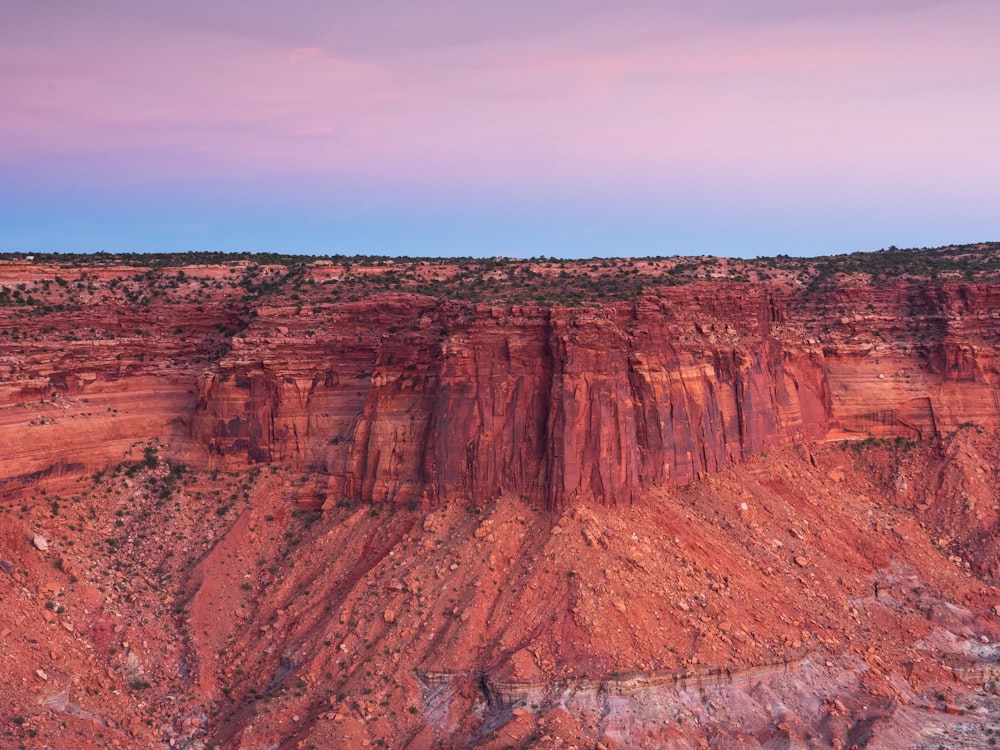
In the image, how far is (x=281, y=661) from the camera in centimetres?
4016

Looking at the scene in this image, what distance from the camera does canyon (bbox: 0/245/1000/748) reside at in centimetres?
3703

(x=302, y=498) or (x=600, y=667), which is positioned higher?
(x=302, y=498)

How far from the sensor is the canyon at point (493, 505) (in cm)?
3703

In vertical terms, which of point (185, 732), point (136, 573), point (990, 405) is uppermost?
point (990, 405)

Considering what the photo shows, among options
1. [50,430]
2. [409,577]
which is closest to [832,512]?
[409,577]

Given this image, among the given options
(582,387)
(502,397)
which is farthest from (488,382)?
(582,387)

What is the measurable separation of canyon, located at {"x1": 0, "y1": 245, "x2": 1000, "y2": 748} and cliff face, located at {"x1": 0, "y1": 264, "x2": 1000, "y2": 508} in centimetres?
17

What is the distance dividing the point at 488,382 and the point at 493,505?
572 centimetres

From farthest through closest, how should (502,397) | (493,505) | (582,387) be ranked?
(502,397) → (493,505) → (582,387)

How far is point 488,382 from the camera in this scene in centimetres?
4459

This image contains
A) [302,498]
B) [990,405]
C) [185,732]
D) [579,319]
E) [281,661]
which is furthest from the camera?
[990,405]

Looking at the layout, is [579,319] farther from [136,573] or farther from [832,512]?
[136,573]

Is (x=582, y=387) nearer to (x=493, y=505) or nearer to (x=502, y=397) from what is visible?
(x=502, y=397)

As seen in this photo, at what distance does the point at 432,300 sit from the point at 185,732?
23.3 m
